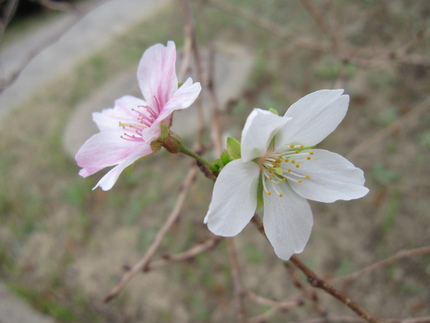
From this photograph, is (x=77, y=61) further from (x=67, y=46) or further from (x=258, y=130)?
(x=258, y=130)

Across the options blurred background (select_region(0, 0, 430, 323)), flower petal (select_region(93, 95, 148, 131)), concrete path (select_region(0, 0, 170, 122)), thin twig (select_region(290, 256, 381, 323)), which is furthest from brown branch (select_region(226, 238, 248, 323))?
concrete path (select_region(0, 0, 170, 122))

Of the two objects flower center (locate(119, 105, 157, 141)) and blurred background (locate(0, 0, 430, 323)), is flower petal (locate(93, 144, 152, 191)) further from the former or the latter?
blurred background (locate(0, 0, 430, 323))

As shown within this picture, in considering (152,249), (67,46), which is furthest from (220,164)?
(67,46)

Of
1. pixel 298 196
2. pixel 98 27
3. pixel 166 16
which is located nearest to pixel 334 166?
pixel 298 196

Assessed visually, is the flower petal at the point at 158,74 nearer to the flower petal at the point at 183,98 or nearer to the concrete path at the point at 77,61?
the flower petal at the point at 183,98

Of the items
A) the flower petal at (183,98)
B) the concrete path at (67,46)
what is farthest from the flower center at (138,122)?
the concrete path at (67,46)

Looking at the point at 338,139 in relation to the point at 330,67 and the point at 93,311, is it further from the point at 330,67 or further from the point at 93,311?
the point at 93,311
